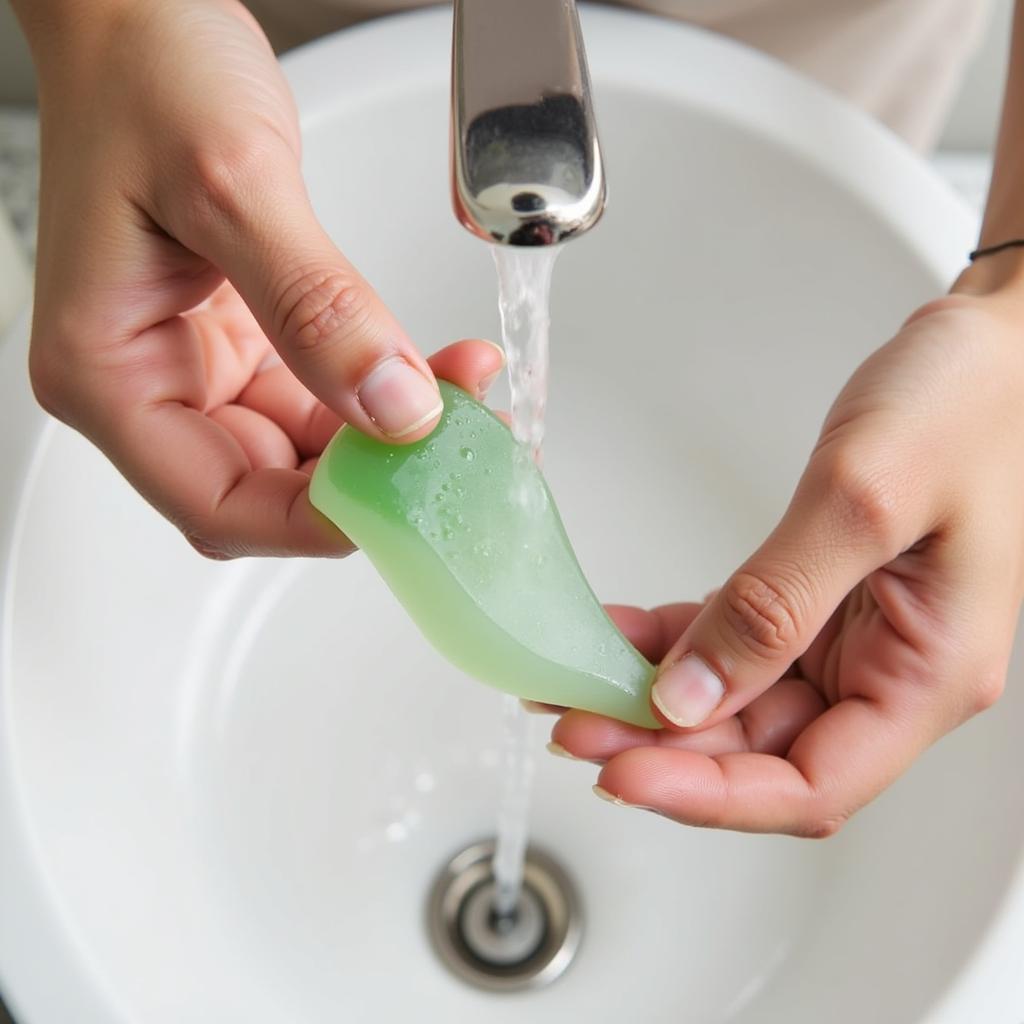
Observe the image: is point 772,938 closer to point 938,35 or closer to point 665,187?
point 665,187

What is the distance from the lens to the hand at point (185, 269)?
379 millimetres

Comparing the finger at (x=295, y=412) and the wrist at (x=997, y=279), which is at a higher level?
the wrist at (x=997, y=279)

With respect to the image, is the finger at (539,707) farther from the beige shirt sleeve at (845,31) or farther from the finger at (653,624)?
the beige shirt sleeve at (845,31)

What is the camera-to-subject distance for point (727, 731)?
0.48 meters

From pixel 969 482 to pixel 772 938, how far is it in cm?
24

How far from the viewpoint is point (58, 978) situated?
0.42 metres

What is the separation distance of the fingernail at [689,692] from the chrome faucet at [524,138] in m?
0.19

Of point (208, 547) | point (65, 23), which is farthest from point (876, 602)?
point (65, 23)

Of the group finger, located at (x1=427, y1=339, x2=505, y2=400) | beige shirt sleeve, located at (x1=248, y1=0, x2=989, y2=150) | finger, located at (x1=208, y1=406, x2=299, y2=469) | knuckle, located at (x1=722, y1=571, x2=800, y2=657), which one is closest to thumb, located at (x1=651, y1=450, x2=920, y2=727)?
knuckle, located at (x1=722, y1=571, x2=800, y2=657)

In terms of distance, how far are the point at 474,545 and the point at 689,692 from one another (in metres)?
0.10

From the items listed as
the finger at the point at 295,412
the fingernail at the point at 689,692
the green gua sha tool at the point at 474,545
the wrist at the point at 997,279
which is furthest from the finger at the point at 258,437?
the wrist at the point at 997,279

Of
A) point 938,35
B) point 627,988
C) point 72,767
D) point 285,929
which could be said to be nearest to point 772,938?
point 627,988

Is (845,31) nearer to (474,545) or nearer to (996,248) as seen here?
(996,248)

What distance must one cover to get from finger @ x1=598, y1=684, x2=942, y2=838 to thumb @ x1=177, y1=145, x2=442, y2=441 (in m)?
0.16
